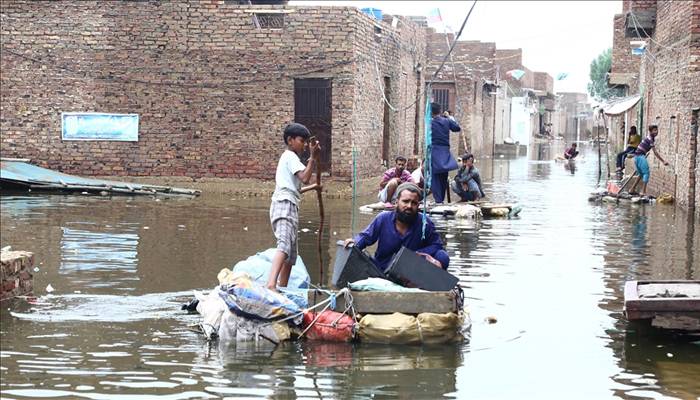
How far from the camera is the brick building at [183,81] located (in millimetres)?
22844

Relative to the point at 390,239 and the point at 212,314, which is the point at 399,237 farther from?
the point at 212,314

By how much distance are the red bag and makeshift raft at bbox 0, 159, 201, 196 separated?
13.1m

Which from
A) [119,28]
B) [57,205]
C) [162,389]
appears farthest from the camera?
[119,28]

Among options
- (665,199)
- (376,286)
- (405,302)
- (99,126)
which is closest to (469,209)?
(665,199)

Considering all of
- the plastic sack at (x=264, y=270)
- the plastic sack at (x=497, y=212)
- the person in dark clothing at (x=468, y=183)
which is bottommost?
the plastic sack at (x=497, y=212)

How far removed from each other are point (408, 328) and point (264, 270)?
179 centimetres

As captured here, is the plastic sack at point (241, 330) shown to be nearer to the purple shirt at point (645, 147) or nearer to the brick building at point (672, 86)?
the brick building at point (672, 86)

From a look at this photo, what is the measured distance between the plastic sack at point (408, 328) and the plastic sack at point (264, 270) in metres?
1.33

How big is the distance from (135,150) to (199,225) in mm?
7800

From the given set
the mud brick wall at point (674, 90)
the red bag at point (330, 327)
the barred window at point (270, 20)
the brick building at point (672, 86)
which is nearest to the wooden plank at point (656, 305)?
the red bag at point (330, 327)

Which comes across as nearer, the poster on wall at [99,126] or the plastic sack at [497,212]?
the plastic sack at [497,212]

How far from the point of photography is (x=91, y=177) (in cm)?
2356

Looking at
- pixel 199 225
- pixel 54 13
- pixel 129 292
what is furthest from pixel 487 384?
pixel 54 13

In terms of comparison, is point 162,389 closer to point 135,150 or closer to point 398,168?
point 398,168
